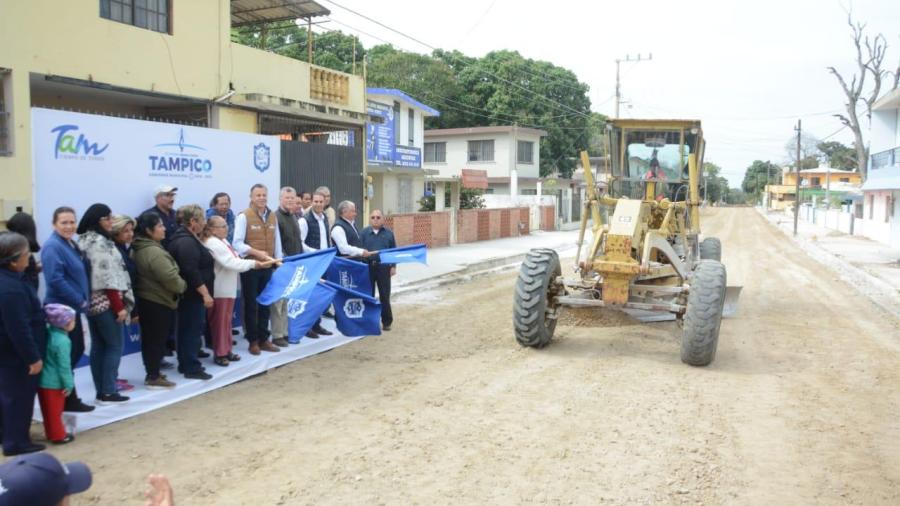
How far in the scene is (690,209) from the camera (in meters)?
10.2

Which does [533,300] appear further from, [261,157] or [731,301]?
[731,301]

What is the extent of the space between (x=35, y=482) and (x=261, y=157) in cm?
730

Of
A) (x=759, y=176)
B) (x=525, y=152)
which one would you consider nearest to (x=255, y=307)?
(x=525, y=152)

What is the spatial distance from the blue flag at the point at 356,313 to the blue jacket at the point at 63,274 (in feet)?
9.66

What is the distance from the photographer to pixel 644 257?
8.34 m

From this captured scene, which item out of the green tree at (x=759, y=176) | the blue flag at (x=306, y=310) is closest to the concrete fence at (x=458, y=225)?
the blue flag at (x=306, y=310)

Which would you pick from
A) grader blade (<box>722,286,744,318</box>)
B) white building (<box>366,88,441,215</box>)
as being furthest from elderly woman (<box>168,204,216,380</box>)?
white building (<box>366,88,441,215</box>)

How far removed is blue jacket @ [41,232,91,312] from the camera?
5.39 metres

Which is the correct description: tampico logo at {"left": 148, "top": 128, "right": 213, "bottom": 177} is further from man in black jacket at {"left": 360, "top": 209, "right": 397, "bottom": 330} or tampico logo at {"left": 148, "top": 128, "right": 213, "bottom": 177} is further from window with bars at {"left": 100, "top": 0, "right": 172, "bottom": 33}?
window with bars at {"left": 100, "top": 0, "right": 172, "bottom": 33}

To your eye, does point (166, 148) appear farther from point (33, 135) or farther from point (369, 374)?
point (369, 374)

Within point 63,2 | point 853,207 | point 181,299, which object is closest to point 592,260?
point 181,299

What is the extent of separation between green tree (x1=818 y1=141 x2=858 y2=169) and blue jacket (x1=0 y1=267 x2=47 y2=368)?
90.2 m

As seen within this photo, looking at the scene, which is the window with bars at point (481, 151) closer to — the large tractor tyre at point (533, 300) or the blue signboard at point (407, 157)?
the blue signboard at point (407, 157)

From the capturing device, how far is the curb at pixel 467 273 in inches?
560
